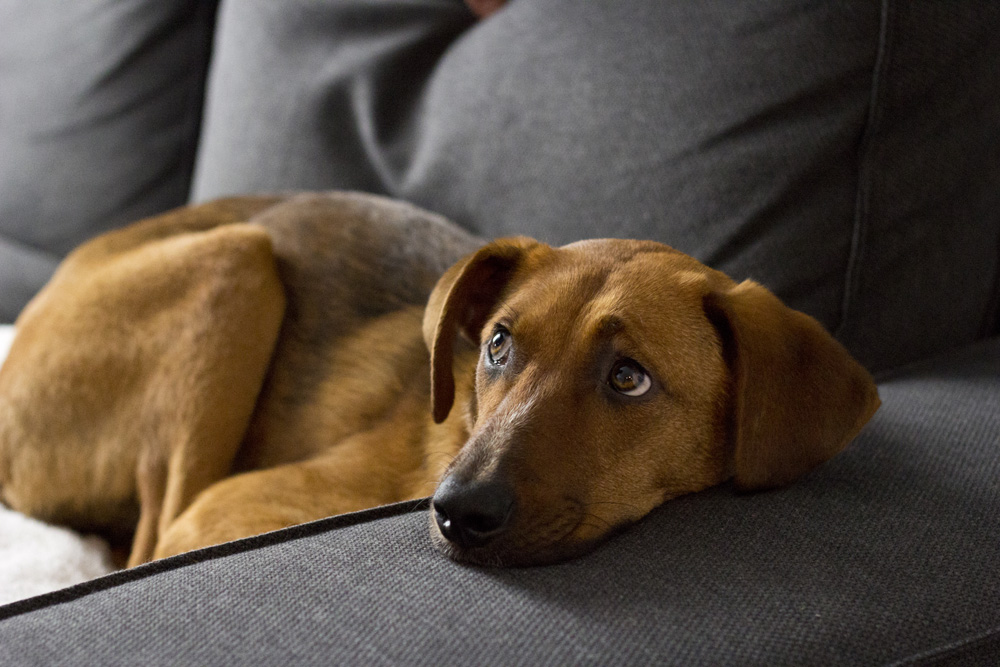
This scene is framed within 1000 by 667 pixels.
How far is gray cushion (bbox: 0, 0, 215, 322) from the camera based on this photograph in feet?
11.3

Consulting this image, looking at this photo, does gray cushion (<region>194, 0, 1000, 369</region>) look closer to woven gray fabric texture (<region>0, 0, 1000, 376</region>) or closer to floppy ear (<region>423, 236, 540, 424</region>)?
woven gray fabric texture (<region>0, 0, 1000, 376</region>)

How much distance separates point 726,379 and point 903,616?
57 cm

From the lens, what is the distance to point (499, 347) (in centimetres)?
175

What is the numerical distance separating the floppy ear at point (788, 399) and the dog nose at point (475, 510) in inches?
18.1

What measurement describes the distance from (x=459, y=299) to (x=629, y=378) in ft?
1.64

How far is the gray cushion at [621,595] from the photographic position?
1.12m

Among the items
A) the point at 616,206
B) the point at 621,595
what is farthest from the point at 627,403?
the point at 616,206

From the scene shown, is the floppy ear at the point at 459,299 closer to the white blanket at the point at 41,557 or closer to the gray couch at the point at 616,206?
the gray couch at the point at 616,206

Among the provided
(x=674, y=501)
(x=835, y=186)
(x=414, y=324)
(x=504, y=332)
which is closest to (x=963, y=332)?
(x=835, y=186)

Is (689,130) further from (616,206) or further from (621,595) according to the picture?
(621,595)

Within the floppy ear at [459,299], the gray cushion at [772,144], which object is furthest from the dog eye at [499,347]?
the gray cushion at [772,144]

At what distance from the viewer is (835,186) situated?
1.98m

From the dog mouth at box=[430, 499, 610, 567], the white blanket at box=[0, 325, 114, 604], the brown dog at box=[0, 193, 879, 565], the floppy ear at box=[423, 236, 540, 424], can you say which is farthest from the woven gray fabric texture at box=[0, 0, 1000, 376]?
the white blanket at box=[0, 325, 114, 604]

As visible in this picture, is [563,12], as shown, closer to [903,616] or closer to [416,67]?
[416,67]
